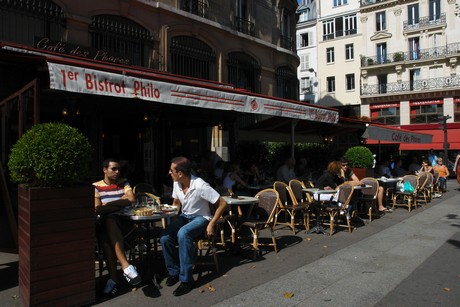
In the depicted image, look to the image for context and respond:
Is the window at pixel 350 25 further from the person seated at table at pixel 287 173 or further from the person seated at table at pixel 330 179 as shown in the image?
the person seated at table at pixel 330 179

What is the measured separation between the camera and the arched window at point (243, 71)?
15.5 metres

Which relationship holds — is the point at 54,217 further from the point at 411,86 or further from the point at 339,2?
the point at 339,2

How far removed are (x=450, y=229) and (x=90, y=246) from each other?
6922 mm

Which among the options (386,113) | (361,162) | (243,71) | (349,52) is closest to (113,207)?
(361,162)

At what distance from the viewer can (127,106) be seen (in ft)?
32.4

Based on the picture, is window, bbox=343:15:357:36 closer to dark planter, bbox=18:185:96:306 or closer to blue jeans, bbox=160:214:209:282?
blue jeans, bbox=160:214:209:282

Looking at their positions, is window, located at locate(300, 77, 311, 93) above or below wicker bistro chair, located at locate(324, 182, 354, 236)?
above

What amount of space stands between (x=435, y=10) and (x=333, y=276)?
120 ft

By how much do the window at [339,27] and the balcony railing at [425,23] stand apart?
494 cm

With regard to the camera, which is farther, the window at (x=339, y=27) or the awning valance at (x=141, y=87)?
the window at (x=339, y=27)

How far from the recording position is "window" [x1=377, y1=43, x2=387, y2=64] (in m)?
37.0

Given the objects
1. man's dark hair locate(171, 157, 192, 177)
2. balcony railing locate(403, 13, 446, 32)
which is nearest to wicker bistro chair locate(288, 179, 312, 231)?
man's dark hair locate(171, 157, 192, 177)

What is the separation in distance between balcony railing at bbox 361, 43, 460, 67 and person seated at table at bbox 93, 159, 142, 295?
117ft

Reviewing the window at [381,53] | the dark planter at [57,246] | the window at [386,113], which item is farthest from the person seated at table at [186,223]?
the window at [381,53]
